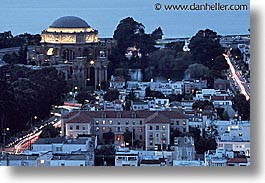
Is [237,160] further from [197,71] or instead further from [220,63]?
[220,63]

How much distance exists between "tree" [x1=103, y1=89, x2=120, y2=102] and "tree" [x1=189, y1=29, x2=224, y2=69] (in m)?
0.80

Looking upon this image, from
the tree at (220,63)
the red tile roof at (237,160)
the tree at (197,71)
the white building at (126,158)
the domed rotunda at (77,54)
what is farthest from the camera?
the tree at (220,63)

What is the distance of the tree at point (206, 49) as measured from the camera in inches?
278

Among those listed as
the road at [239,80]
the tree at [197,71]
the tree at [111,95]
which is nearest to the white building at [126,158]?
the road at [239,80]

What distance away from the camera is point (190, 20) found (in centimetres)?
561

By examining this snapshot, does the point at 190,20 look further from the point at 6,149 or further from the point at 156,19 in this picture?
the point at 6,149

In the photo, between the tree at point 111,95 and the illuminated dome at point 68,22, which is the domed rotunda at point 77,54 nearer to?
the tree at point 111,95

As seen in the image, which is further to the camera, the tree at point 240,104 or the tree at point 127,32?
the tree at point 127,32

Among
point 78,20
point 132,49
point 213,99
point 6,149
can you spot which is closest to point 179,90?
point 213,99

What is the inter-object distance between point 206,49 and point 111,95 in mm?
1416

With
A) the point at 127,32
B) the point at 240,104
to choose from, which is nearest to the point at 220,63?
the point at 127,32

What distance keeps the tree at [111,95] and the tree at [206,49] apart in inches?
31.5

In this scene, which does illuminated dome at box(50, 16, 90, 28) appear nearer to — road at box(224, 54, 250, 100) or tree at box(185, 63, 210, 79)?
road at box(224, 54, 250, 100)

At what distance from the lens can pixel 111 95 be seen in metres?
6.82
